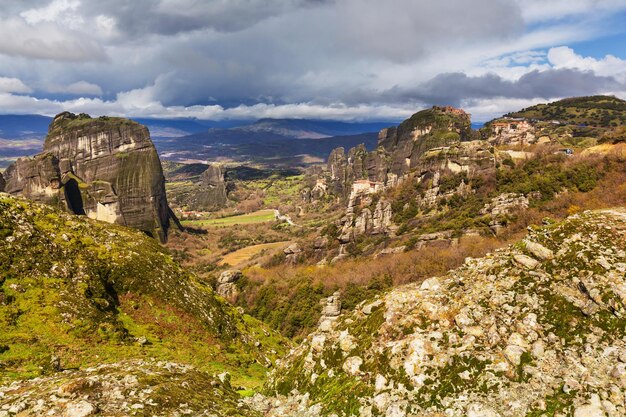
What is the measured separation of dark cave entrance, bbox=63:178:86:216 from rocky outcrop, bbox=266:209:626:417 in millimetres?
181714

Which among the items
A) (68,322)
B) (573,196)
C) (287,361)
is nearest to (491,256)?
(287,361)

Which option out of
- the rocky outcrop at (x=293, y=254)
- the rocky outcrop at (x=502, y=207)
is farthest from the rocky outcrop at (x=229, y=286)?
the rocky outcrop at (x=502, y=207)

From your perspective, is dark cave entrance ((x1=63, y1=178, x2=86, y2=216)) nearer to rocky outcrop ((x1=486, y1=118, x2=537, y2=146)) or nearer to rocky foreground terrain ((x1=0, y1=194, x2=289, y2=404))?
rocky foreground terrain ((x1=0, y1=194, x2=289, y2=404))

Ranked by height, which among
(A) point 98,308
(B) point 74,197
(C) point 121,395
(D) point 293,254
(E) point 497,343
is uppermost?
(E) point 497,343

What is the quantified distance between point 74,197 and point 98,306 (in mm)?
173003

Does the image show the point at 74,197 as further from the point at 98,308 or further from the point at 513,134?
the point at 513,134

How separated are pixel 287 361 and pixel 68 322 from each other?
14.2m

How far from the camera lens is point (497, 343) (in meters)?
11.0

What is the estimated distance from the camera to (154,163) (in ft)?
604

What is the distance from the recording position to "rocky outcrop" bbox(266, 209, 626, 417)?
30.9ft

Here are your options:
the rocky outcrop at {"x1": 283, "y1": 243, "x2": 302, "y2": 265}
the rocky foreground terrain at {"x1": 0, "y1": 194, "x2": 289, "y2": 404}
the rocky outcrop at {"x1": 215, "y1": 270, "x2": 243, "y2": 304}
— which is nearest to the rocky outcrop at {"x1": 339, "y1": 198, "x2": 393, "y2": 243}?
the rocky outcrop at {"x1": 283, "y1": 243, "x2": 302, "y2": 265}

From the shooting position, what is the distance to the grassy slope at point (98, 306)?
19.2m

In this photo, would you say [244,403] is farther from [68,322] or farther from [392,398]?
[68,322]

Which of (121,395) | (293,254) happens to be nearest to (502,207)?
(293,254)
